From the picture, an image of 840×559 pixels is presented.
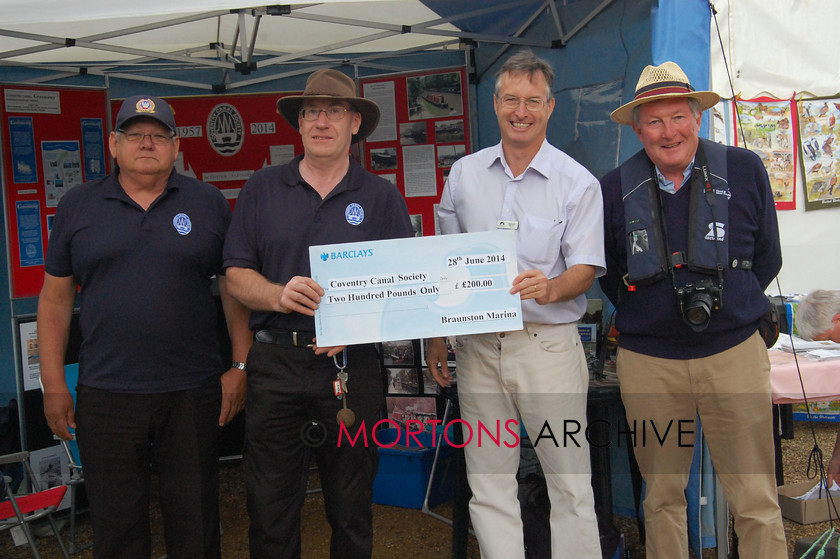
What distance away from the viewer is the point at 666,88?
9.12 ft

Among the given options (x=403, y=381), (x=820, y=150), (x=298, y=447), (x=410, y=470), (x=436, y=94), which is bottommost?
(x=410, y=470)

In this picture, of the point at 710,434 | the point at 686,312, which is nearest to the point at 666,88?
the point at 686,312

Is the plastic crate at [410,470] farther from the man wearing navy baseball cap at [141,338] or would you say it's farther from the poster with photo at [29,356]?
the poster with photo at [29,356]

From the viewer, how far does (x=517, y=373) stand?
2.74m

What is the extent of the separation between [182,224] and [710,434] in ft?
7.66

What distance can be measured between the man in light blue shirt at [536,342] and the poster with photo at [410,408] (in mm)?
1623

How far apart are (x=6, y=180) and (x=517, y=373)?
4217mm

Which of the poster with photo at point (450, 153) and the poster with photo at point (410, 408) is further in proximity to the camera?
the poster with photo at point (450, 153)

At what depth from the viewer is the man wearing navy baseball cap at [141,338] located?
2.67 metres

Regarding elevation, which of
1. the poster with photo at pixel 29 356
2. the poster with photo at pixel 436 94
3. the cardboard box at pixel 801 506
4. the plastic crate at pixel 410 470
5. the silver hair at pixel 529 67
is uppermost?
the poster with photo at pixel 436 94

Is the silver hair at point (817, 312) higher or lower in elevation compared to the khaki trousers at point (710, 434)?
higher

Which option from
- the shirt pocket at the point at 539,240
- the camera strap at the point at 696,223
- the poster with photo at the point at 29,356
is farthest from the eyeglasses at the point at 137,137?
the poster with photo at the point at 29,356

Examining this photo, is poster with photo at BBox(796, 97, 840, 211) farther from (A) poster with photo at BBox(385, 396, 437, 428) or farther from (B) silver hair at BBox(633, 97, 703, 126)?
(A) poster with photo at BBox(385, 396, 437, 428)

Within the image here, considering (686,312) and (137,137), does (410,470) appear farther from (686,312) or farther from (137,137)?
(137,137)
